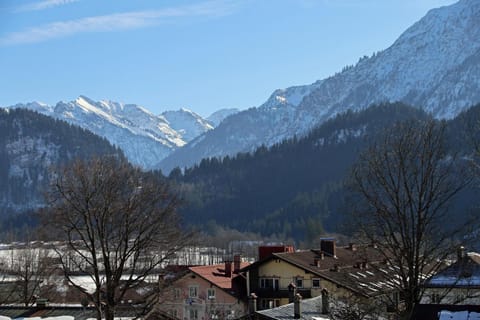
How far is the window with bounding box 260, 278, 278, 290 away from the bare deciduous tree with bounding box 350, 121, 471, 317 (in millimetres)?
36201

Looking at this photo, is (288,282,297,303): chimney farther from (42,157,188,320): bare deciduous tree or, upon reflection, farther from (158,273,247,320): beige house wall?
(42,157,188,320): bare deciduous tree

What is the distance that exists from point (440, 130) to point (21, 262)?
66.8 m

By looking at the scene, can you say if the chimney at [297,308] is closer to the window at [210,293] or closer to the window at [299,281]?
the window at [299,281]

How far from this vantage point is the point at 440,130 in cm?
2891

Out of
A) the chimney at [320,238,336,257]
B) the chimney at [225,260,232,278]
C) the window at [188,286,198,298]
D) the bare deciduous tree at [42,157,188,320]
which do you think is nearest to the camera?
the bare deciduous tree at [42,157,188,320]

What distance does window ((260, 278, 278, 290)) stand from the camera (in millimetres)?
65125

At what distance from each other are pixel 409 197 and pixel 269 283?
39.2 metres

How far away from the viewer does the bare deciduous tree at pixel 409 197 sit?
2695 centimetres

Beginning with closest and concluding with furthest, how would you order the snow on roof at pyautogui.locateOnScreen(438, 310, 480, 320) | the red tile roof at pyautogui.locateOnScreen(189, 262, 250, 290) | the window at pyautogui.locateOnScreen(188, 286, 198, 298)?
1. the snow on roof at pyautogui.locateOnScreen(438, 310, 480, 320)
2. the red tile roof at pyautogui.locateOnScreen(189, 262, 250, 290)
3. the window at pyautogui.locateOnScreen(188, 286, 198, 298)

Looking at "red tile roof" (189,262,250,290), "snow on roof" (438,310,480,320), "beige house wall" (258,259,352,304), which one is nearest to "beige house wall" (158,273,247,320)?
"red tile roof" (189,262,250,290)

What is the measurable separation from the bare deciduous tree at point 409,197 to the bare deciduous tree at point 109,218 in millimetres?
9900

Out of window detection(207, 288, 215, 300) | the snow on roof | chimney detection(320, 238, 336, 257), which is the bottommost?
window detection(207, 288, 215, 300)

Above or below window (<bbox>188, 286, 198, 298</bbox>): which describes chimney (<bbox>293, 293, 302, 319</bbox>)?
above

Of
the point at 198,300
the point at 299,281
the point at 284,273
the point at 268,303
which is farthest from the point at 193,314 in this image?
the point at 299,281
